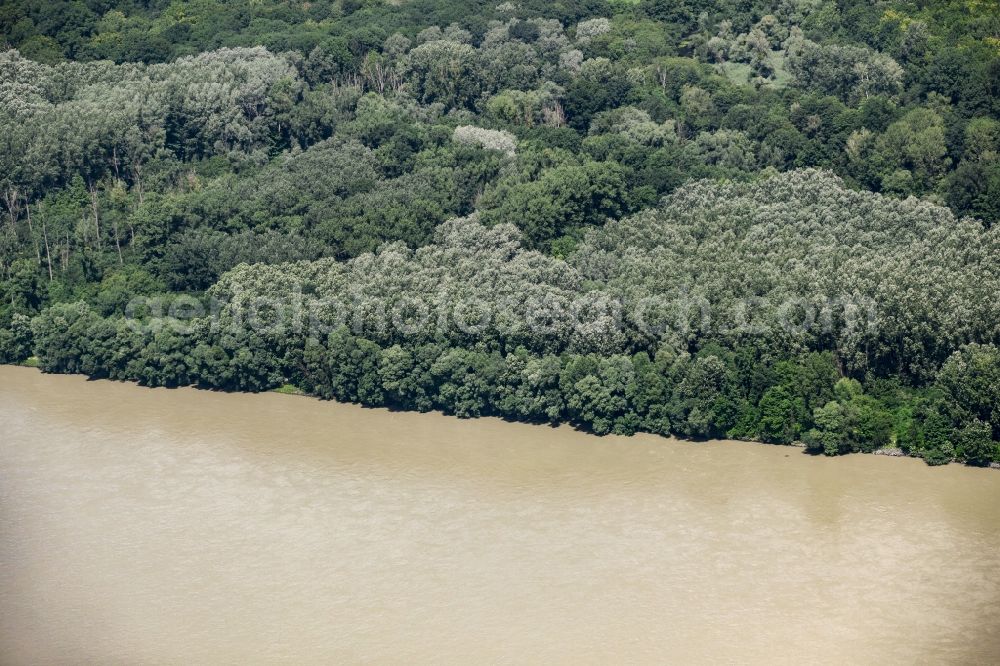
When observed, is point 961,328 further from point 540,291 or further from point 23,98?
point 23,98

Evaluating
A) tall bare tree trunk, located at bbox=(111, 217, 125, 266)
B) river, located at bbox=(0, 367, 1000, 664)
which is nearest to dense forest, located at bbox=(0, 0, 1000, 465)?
tall bare tree trunk, located at bbox=(111, 217, 125, 266)

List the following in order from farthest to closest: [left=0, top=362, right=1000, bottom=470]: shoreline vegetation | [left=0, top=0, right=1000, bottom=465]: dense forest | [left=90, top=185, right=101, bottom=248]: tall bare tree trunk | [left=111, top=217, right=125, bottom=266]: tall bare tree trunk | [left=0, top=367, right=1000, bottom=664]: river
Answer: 1. [left=90, top=185, right=101, bottom=248]: tall bare tree trunk
2. [left=111, top=217, right=125, bottom=266]: tall bare tree trunk
3. [left=0, top=0, right=1000, bottom=465]: dense forest
4. [left=0, top=362, right=1000, bottom=470]: shoreline vegetation
5. [left=0, top=367, right=1000, bottom=664]: river

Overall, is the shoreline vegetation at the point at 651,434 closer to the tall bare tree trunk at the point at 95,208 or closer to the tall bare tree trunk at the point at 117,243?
the tall bare tree trunk at the point at 117,243

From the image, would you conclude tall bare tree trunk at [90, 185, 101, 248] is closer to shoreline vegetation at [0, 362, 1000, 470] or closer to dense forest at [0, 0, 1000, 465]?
dense forest at [0, 0, 1000, 465]

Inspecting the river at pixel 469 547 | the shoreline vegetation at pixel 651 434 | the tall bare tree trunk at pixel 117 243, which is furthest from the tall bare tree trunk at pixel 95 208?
the river at pixel 469 547

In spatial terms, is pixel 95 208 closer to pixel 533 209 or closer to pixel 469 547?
pixel 533 209

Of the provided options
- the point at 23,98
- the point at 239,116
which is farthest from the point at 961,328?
the point at 23,98
